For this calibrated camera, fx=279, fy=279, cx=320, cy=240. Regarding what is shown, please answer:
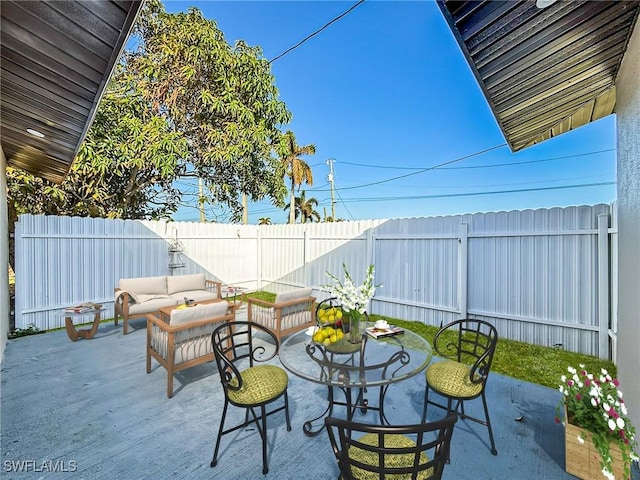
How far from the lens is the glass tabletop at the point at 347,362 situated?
1.85 meters

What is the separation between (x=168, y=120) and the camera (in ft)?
23.1

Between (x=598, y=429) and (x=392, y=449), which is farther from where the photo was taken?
(x=598, y=429)

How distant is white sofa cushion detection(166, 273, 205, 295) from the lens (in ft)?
18.6

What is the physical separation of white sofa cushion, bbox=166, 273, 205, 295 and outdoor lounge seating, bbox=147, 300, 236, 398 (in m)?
2.59

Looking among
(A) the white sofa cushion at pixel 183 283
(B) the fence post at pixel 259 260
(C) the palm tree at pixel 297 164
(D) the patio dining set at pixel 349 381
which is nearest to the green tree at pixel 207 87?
(B) the fence post at pixel 259 260

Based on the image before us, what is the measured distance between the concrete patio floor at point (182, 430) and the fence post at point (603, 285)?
142cm

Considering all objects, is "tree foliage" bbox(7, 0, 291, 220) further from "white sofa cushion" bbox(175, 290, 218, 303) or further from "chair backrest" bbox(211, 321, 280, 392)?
"chair backrest" bbox(211, 321, 280, 392)

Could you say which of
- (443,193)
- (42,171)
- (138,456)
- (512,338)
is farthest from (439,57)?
(443,193)

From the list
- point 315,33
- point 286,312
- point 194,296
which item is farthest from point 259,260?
point 315,33

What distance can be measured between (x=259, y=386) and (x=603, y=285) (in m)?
4.34

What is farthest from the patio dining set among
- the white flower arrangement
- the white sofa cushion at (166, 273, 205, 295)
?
the white sofa cushion at (166, 273, 205, 295)

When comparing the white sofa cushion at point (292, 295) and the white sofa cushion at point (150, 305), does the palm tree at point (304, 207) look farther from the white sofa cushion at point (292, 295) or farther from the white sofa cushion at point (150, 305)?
A: the white sofa cushion at point (292, 295)

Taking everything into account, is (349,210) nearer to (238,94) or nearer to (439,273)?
(238,94)

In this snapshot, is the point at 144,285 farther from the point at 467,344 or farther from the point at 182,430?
the point at 467,344
